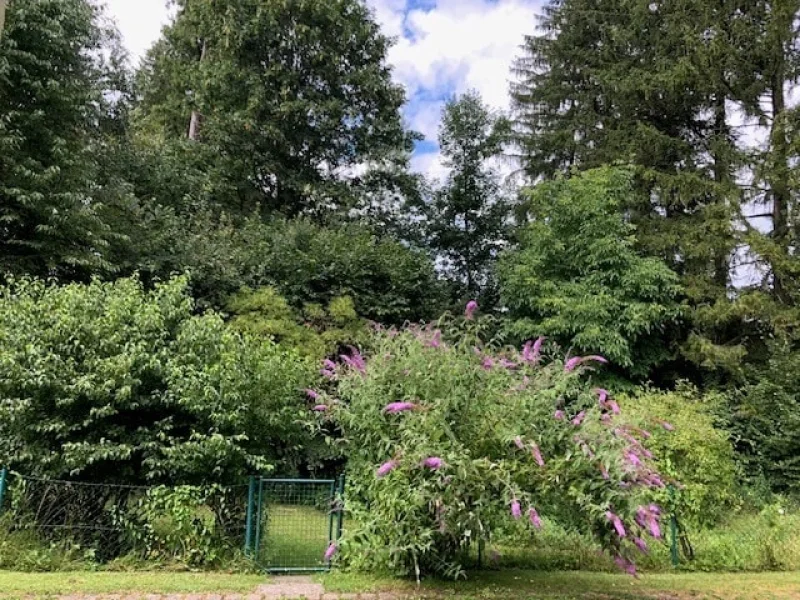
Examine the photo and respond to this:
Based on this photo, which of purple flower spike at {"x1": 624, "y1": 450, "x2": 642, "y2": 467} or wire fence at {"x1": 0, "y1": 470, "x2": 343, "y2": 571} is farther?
wire fence at {"x1": 0, "y1": 470, "x2": 343, "y2": 571}

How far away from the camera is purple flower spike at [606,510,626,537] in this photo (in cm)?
509

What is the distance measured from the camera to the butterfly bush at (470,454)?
5508mm

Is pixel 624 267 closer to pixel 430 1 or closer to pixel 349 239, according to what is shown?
pixel 349 239

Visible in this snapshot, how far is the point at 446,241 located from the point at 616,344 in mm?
8804

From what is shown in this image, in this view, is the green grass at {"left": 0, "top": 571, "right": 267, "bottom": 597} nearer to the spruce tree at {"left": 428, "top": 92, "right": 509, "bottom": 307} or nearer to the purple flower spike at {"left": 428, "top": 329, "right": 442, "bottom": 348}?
the purple flower spike at {"left": 428, "top": 329, "right": 442, "bottom": 348}

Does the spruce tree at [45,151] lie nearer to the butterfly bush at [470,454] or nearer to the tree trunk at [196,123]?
the tree trunk at [196,123]

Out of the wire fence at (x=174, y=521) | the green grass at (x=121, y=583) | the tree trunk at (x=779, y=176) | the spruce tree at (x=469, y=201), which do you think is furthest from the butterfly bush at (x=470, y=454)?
the spruce tree at (x=469, y=201)

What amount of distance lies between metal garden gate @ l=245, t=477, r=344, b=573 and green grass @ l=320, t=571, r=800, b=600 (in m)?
0.53

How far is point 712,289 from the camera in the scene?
15086 millimetres

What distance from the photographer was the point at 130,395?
7375mm

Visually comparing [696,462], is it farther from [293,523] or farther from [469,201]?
[469,201]

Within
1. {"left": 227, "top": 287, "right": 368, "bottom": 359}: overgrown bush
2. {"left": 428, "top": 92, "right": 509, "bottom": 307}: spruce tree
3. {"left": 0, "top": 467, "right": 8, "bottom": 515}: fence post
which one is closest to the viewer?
{"left": 0, "top": 467, "right": 8, "bottom": 515}: fence post

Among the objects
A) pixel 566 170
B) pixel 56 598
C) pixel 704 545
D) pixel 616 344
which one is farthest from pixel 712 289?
pixel 56 598

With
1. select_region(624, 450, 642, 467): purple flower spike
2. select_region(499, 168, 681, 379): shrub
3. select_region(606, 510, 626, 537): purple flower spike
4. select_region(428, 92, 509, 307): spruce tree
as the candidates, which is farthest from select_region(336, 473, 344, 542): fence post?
select_region(428, 92, 509, 307): spruce tree
